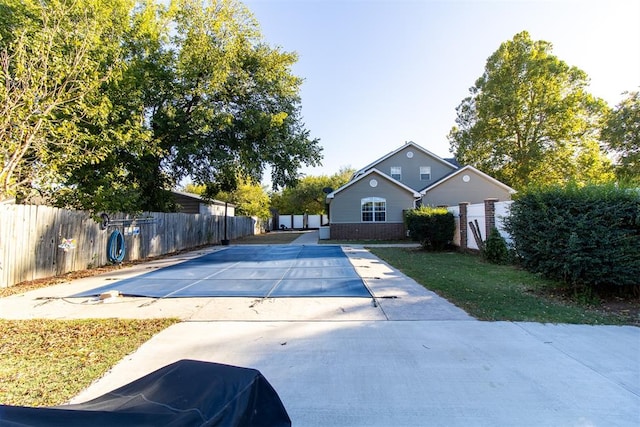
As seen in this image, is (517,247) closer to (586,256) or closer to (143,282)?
(586,256)

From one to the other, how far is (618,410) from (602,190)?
473 centimetres

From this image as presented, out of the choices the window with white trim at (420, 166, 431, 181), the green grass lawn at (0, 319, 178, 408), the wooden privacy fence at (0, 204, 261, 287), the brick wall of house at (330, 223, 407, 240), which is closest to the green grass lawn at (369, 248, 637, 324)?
the green grass lawn at (0, 319, 178, 408)

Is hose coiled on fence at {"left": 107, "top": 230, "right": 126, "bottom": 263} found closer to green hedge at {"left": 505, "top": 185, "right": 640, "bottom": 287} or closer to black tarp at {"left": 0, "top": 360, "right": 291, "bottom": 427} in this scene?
black tarp at {"left": 0, "top": 360, "right": 291, "bottom": 427}

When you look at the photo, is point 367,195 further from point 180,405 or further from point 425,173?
point 180,405

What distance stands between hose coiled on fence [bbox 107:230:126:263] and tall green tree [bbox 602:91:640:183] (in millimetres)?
23712

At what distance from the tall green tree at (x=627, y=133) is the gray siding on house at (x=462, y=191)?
6325 millimetres

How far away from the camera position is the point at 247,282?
26.7ft

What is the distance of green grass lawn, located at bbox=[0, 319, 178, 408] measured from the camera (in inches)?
119

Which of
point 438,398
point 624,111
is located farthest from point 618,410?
point 624,111

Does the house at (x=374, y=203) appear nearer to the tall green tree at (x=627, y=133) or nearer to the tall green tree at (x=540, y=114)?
the tall green tree at (x=540, y=114)

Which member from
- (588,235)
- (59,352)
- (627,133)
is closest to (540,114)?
(627,133)

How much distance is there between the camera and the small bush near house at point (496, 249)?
11.4m

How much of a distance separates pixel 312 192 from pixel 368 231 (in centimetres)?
2297

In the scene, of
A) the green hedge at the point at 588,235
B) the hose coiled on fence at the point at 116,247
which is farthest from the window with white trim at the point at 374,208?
the green hedge at the point at 588,235
